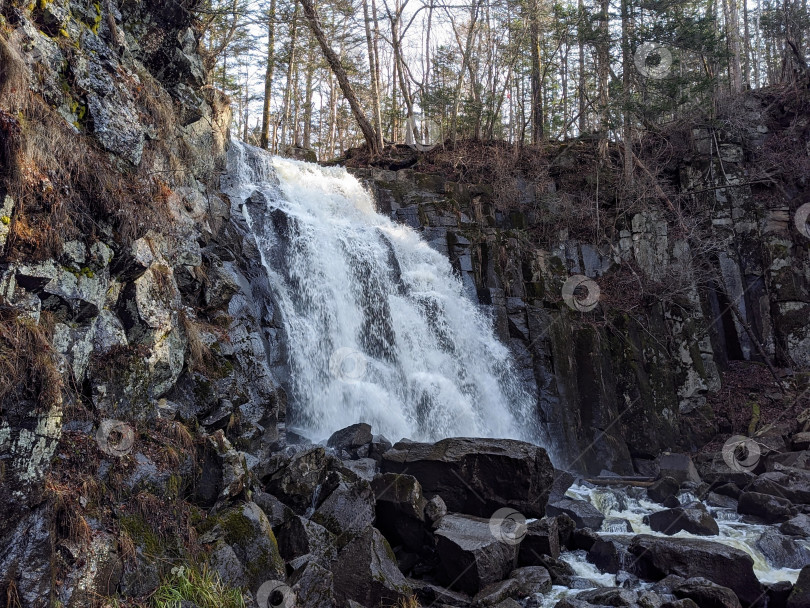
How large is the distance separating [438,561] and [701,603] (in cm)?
246

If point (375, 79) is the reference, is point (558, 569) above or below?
below

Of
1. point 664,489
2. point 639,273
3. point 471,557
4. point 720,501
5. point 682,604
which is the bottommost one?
point 720,501

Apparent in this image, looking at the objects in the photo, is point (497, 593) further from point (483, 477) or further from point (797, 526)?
point (797, 526)

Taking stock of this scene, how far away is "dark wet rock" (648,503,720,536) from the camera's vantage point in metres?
7.43

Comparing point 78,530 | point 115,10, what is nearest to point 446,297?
point 115,10

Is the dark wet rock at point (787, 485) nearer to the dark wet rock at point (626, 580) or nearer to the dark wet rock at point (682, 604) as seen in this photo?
the dark wet rock at point (626, 580)

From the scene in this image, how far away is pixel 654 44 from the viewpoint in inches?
667

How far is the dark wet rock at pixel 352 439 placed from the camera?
8.15 metres

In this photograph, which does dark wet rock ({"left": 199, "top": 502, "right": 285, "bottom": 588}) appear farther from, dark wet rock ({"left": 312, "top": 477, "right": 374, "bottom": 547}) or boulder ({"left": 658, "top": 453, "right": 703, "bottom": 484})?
boulder ({"left": 658, "top": 453, "right": 703, "bottom": 484})

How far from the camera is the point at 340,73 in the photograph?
1689 cm

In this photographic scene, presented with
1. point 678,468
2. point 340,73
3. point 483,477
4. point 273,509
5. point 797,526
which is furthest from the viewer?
point 340,73

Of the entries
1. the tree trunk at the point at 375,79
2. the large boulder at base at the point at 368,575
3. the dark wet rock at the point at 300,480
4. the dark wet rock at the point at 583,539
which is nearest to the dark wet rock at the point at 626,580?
the dark wet rock at the point at 583,539

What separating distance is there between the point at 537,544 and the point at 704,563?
5.40 feet

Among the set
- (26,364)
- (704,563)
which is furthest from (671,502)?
(26,364)
